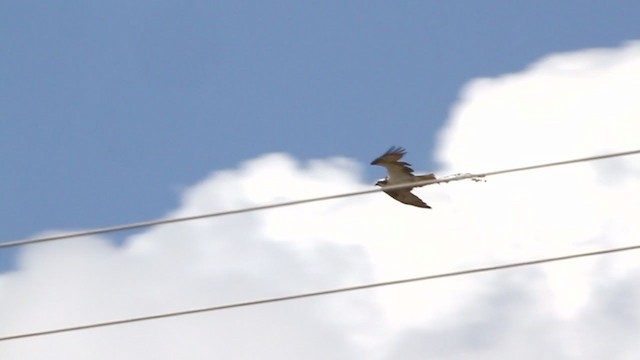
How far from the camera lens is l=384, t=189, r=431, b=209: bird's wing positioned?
22391 millimetres

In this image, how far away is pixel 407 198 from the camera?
22.5 meters

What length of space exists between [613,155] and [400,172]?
541 centimetres

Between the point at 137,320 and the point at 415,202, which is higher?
the point at 415,202

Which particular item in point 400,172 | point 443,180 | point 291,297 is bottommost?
point 291,297

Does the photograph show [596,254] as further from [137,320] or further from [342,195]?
[137,320]

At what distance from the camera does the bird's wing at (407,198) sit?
22391 mm

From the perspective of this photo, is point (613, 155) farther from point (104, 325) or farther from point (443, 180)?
point (104, 325)

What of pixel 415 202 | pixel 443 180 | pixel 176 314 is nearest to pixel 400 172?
pixel 415 202

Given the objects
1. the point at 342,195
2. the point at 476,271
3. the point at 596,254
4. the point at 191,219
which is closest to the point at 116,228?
the point at 191,219

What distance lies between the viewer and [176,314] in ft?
53.6

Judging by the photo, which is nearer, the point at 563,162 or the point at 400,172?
the point at 563,162

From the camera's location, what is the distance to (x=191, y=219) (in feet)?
53.8

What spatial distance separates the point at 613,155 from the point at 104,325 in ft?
15.4

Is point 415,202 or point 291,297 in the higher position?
point 415,202
